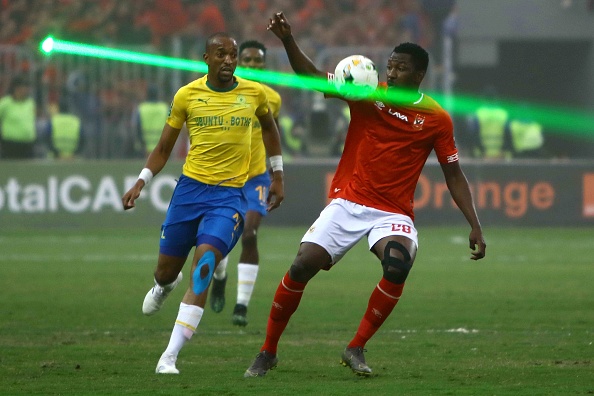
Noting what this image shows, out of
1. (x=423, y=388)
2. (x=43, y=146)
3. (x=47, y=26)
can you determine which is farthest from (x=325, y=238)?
(x=47, y=26)

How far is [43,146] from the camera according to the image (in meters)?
22.0

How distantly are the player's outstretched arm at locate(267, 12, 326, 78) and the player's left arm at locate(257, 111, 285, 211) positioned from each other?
126 centimetres

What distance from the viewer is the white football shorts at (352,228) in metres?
8.10

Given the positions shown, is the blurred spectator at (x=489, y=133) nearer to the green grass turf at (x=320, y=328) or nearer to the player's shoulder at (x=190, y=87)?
the green grass turf at (x=320, y=328)

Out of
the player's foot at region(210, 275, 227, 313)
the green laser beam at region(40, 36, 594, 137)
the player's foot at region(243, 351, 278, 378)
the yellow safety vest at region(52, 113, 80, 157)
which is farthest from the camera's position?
the yellow safety vest at region(52, 113, 80, 157)

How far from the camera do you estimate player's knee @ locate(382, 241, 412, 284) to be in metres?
7.94

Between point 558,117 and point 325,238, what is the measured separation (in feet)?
60.0

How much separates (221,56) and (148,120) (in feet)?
44.9

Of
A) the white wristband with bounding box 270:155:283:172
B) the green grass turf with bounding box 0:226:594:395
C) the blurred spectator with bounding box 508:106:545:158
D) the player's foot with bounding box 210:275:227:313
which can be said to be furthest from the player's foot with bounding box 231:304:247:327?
the blurred spectator with bounding box 508:106:545:158

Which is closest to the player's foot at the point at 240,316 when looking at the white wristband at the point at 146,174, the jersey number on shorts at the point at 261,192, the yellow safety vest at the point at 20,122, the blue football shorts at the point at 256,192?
the blue football shorts at the point at 256,192

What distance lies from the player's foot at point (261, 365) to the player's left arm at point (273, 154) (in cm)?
151

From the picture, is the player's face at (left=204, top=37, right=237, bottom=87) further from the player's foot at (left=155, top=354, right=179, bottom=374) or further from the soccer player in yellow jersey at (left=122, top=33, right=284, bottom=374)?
the player's foot at (left=155, top=354, right=179, bottom=374)

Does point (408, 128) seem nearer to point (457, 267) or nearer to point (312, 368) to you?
point (312, 368)

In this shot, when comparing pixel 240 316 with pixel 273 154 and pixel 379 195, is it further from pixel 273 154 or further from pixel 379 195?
pixel 379 195
